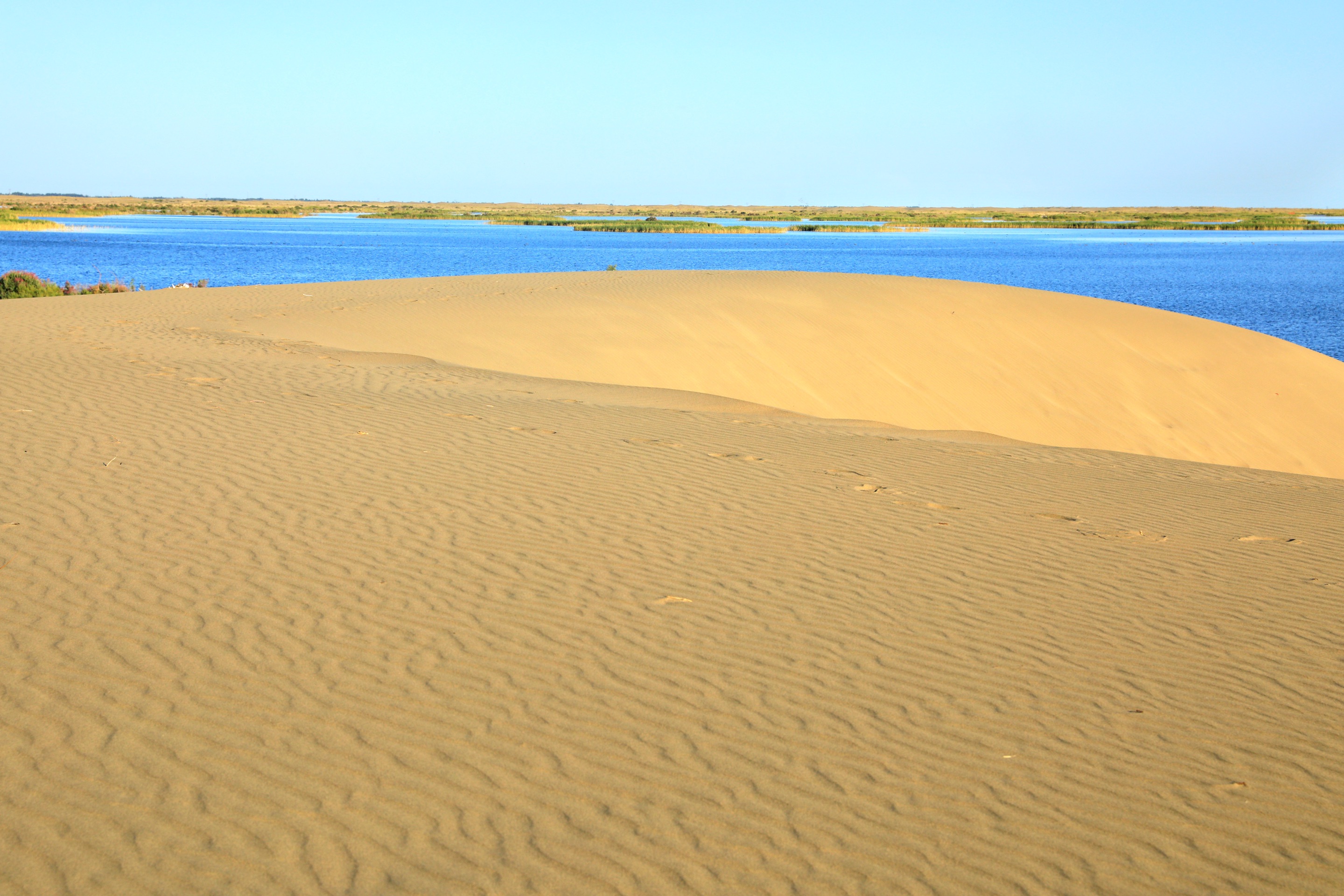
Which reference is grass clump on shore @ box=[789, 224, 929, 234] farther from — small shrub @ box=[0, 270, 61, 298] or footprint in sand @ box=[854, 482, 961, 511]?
footprint in sand @ box=[854, 482, 961, 511]

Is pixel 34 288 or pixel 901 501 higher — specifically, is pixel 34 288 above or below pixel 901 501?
above

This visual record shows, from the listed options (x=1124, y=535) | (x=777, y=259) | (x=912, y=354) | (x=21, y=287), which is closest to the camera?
(x=1124, y=535)

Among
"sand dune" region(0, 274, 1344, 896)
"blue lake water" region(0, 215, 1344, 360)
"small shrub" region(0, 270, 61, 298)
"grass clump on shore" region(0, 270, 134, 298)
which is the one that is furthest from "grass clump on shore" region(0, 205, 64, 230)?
"sand dune" region(0, 274, 1344, 896)

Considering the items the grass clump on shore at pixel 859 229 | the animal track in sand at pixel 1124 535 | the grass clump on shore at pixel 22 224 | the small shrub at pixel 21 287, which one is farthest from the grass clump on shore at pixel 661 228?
the animal track in sand at pixel 1124 535

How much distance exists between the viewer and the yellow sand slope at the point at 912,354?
18422 millimetres

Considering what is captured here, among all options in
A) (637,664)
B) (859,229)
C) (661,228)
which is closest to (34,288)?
(637,664)

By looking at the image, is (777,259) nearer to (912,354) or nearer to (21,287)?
(912,354)

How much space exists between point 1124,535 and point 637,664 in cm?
486

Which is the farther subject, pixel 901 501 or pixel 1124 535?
pixel 901 501

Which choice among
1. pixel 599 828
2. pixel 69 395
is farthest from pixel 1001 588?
pixel 69 395

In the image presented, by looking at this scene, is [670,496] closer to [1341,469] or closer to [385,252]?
[1341,469]

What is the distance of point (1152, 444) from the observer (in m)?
18.5

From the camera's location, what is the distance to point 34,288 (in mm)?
26641

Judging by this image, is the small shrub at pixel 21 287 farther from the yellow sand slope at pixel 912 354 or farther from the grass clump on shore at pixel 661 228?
the grass clump on shore at pixel 661 228
